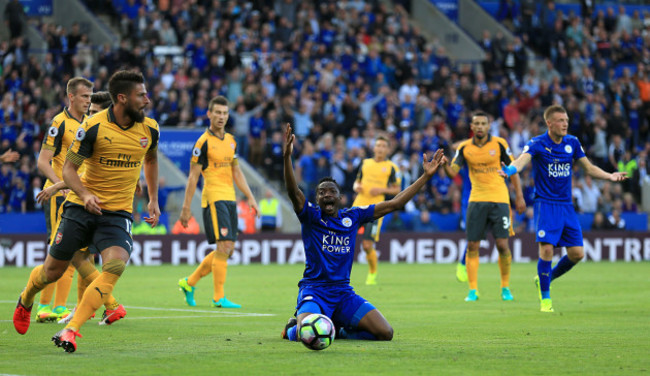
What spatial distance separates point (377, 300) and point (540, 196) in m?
3.03

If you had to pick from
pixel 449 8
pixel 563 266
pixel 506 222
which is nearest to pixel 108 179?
pixel 563 266

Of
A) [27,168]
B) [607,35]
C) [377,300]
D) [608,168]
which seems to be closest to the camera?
[377,300]

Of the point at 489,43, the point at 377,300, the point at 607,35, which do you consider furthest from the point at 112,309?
the point at 607,35

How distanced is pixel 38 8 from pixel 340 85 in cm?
960

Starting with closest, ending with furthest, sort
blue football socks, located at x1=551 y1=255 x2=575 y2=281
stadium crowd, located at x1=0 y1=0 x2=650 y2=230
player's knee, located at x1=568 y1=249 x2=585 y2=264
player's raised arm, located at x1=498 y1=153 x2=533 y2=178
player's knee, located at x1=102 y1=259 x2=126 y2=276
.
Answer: player's knee, located at x1=102 y1=259 x2=126 y2=276 → player's raised arm, located at x1=498 y1=153 x2=533 y2=178 → player's knee, located at x1=568 y1=249 x2=585 y2=264 → blue football socks, located at x1=551 y1=255 x2=575 y2=281 → stadium crowd, located at x1=0 y1=0 x2=650 y2=230

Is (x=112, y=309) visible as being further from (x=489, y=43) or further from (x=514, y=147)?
(x=489, y=43)

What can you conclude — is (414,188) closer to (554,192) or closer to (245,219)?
(554,192)

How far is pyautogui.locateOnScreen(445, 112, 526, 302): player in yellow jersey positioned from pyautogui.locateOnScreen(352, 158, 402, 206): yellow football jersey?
3.66 meters

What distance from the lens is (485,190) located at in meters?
16.5

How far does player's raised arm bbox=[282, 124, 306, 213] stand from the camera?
29.6 ft

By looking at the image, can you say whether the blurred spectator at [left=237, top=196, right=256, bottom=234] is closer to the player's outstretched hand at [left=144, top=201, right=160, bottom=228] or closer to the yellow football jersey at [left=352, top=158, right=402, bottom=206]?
the yellow football jersey at [left=352, top=158, right=402, bottom=206]

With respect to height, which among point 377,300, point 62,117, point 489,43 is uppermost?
point 489,43

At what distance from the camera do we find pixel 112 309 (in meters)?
11.4

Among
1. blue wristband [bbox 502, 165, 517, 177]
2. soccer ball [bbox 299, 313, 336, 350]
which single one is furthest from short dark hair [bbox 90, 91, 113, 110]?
blue wristband [bbox 502, 165, 517, 177]
